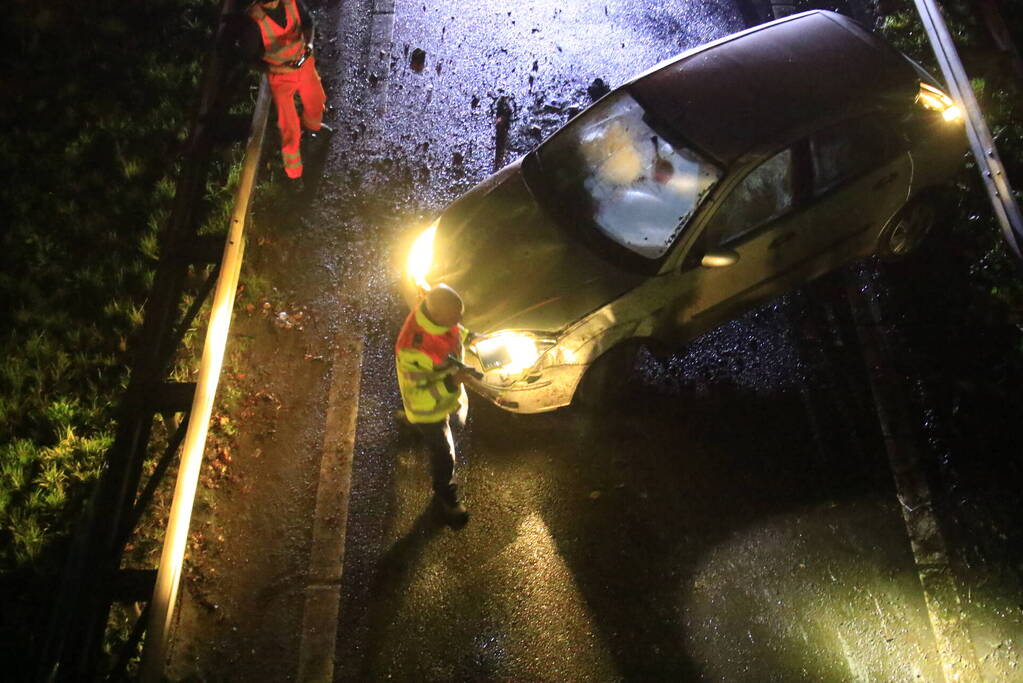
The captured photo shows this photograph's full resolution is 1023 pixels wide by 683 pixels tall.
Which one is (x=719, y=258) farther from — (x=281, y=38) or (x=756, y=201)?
(x=281, y=38)

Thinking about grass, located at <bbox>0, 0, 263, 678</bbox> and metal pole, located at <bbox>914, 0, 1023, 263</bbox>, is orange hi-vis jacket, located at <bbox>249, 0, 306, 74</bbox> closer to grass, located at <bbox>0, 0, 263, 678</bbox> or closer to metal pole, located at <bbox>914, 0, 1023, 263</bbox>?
grass, located at <bbox>0, 0, 263, 678</bbox>

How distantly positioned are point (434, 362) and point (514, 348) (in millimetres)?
665

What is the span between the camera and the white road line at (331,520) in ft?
12.2

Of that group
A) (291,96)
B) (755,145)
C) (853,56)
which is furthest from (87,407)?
(853,56)

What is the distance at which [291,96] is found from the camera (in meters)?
5.37

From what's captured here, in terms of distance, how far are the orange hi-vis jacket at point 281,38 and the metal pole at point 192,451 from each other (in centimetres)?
113

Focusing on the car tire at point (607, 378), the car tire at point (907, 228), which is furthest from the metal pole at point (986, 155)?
the car tire at point (607, 378)

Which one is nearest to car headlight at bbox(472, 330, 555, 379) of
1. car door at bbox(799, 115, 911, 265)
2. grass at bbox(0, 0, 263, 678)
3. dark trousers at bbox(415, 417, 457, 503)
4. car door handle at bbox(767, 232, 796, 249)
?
dark trousers at bbox(415, 417, 457, 503)

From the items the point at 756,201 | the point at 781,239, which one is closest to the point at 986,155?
the point at 781,239

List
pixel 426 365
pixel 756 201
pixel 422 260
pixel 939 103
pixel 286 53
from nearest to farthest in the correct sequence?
pixel 426 365 < pixel 756 201 < pixel 422 260 < pixel 939 103 < pixel 286 53

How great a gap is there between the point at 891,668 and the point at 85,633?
414 centimetres

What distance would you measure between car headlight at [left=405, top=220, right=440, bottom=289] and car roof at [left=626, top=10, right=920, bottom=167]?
64.4 inches

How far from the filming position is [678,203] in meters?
3.99

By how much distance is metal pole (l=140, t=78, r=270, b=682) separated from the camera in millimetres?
2779
